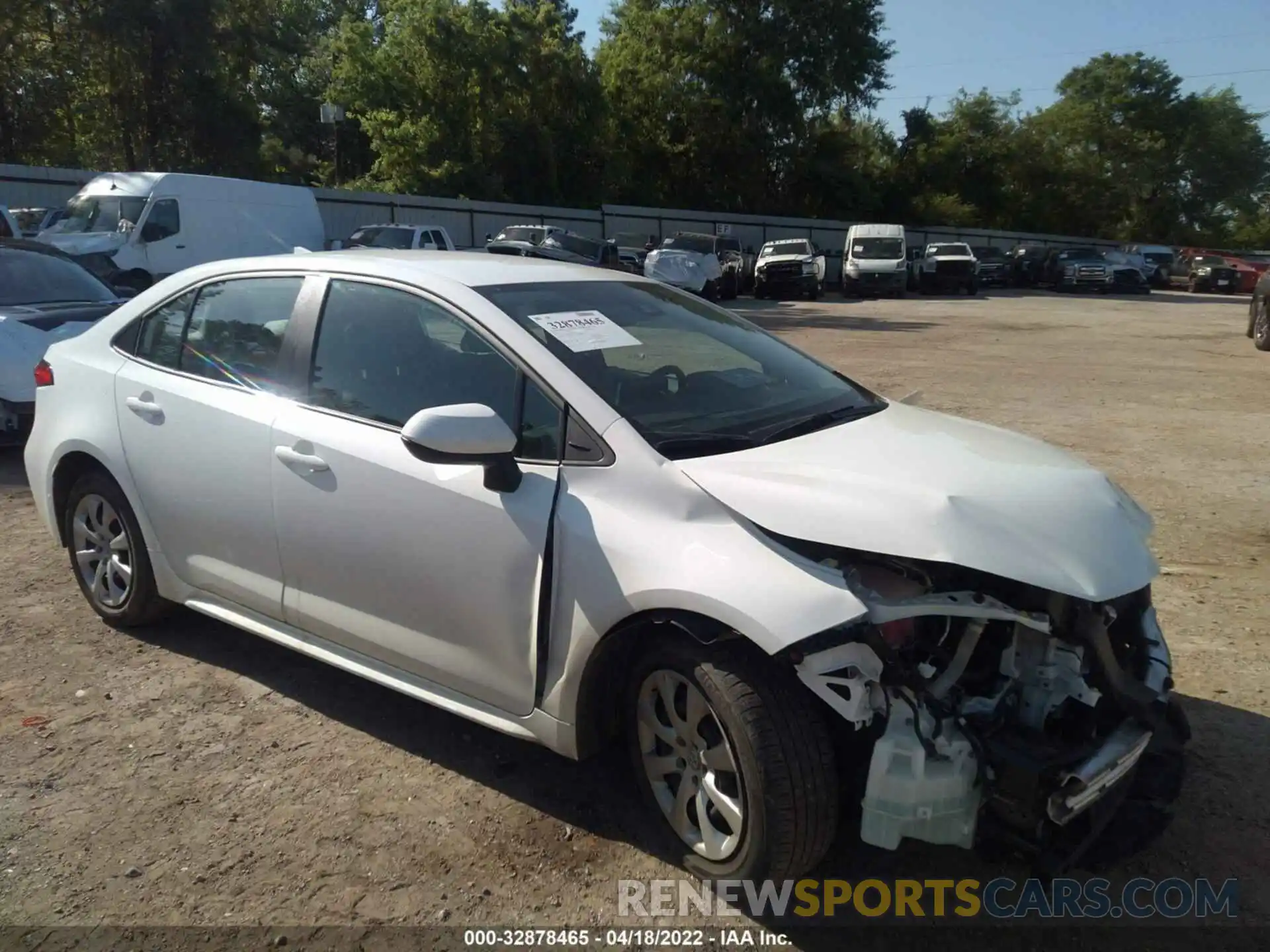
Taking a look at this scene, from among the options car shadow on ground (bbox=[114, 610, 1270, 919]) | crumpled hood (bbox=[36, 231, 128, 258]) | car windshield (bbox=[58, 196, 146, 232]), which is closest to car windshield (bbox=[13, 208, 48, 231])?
car windshield (bbox=[58, 196, 146, 232])

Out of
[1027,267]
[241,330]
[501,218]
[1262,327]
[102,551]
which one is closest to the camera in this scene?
[241,330]

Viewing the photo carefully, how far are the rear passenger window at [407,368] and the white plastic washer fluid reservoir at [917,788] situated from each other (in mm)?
1225

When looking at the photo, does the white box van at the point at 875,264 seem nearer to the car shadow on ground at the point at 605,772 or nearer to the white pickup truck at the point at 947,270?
the white pickup truck at the point at 947,270

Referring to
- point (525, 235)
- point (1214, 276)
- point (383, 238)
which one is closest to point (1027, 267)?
point (1214, 276)

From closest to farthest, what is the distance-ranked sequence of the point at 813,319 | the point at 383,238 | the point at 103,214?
the point at 103,214 < the point at 383,238 < the point at 813,319

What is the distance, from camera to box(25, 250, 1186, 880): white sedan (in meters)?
2.59

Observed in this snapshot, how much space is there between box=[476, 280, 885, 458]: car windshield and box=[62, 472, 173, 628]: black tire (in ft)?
6.38

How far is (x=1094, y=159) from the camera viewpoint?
6228 centimetres

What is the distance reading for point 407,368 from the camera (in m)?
3.51

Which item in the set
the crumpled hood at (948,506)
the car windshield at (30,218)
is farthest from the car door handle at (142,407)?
the car windshield at (30,218)

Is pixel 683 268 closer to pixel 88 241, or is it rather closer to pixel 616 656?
pixel 88 241

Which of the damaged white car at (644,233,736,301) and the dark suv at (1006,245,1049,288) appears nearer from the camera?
the damaged white car at (644,233,736,301)

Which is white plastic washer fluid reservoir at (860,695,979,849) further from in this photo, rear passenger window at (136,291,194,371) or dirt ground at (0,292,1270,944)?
rear passenger window at (136,291,194,371)

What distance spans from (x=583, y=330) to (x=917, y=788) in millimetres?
1720
